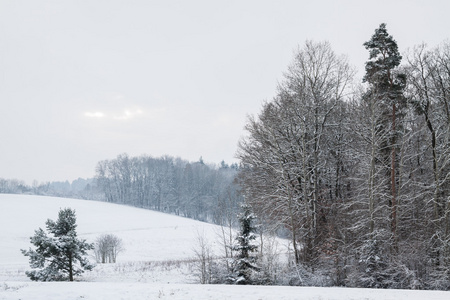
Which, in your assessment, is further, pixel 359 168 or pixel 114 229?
pixel 114 229

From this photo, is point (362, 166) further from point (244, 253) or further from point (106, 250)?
point (106, 250)

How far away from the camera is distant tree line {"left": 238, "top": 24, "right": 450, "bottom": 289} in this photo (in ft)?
48.6

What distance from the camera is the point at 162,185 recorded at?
99625 millimetres

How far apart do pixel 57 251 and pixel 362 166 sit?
1862 centimetres

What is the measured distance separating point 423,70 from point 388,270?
34.9ft

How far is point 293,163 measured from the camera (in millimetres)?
19547

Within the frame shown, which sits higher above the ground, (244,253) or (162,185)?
(162,185)

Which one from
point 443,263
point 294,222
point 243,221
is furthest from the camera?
point 294,222

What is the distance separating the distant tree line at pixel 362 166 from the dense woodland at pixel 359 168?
7 cm

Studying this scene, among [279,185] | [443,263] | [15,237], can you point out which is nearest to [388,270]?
[443,263]

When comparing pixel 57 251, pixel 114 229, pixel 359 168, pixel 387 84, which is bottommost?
pixel 114 229

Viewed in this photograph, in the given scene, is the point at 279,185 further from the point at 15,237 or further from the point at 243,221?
the point at 15,237

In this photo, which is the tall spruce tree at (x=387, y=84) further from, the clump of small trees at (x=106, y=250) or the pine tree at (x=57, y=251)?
the clump of small trees at (x=106, y=250)

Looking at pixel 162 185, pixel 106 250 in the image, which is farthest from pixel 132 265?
pixel 162 185
